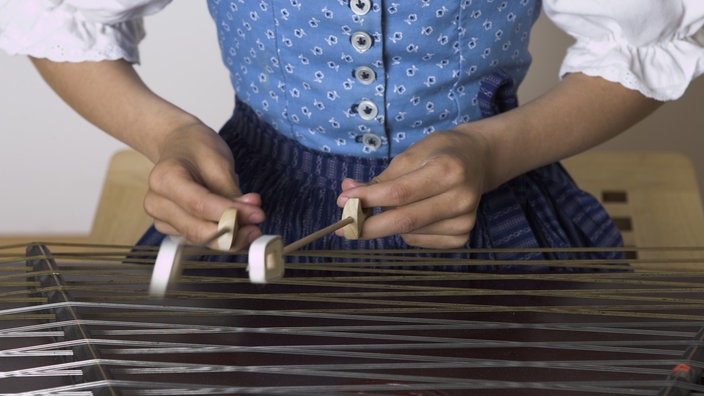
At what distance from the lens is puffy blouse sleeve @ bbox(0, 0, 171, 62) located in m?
1.13

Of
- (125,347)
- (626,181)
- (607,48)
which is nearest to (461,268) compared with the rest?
(607,48)

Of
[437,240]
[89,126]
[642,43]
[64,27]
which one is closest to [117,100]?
[64,27]

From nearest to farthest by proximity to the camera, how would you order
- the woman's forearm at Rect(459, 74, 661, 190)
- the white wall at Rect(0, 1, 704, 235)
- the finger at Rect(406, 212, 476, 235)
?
the finger at Rect(406, 212, 476, 235)
the woman's forearm at Rect(459, 74, 661, 190)
the white wall at Rect(0, 1, 704, 235)

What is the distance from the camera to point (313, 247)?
1.07 metres

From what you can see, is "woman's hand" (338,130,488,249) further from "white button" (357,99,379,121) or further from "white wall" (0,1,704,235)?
"white wall" (0,1,704,235)

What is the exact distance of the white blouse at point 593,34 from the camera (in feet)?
3.46

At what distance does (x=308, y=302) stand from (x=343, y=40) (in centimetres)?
32

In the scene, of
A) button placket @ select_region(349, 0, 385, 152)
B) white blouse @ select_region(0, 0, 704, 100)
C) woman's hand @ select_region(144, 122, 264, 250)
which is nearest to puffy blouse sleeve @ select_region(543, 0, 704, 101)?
white blouse @ select_region(0, 0, 704, 100)

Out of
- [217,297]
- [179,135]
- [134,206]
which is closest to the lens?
[217,297]

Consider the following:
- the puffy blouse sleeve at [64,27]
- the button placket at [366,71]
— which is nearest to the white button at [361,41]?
the button placket at [366,71]

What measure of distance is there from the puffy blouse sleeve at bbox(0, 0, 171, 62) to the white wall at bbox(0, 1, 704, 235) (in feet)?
3.35

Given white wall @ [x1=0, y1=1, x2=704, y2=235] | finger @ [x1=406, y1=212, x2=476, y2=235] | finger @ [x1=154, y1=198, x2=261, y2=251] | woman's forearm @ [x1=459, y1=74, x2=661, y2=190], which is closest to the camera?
finger @ [x1=154, y1=198, x2=261, y2=251]

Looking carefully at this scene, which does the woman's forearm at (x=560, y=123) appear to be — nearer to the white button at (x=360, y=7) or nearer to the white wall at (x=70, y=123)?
the white button at (x=360, y=7)

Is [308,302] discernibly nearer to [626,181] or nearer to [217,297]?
[217,297]
